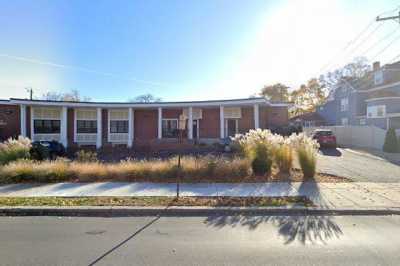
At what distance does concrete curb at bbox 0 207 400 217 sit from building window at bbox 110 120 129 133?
2081cm

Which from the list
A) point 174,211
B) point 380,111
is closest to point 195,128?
point 174,211

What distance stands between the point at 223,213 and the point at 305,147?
5.71 meters

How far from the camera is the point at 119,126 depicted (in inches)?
1080

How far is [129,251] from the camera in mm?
4570

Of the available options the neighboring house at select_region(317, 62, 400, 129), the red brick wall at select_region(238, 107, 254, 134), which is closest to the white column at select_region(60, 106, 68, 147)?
the red brick wall at select_region(238, 107, 254, 134)

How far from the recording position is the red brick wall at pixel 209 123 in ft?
87.5

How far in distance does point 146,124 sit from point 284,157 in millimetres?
18515

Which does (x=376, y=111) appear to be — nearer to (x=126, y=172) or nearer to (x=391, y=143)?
(x=391, y=143)

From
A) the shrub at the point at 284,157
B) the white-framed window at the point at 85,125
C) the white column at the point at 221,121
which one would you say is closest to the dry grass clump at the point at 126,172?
the shrub at the point at 284,157

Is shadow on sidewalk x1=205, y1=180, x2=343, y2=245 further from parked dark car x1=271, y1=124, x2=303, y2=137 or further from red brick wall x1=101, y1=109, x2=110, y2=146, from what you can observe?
red brick wall x1=101, y1=109, x2=110, y2=146

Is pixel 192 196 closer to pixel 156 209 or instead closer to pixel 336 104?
pixel 156 209

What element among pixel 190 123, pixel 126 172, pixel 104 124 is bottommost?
pixel 126 172

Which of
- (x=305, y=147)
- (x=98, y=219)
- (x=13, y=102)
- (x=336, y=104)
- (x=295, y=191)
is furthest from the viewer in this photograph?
(x=336, y=104)

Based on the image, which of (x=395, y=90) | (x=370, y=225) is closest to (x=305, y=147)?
(x=370, y=225)
